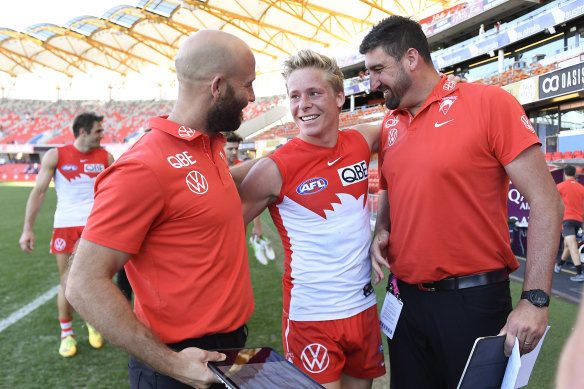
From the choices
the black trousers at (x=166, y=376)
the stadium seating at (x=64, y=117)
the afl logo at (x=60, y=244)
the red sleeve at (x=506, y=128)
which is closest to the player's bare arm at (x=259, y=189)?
the black trousers at (x=166, y=376)

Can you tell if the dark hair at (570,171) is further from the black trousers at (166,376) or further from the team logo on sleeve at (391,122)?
the black trousers at (166,376)

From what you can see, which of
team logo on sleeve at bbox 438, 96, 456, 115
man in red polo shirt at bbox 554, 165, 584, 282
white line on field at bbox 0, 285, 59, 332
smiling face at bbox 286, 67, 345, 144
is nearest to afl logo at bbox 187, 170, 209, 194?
smiling face at bbox 286, 67, 345, 144

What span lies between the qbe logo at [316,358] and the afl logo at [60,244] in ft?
11.2

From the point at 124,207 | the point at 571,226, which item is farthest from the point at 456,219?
the point at 571,226

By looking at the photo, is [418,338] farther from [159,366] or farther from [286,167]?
[159,366]

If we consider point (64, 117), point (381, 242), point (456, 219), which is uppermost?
point (64, 117)

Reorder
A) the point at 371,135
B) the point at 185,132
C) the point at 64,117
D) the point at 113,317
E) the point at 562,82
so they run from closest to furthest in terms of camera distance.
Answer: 1. the point at 113,317
2. the point at 185,132
3. the point at 371,135
4. the point at 562,82
5. the point at 64,117

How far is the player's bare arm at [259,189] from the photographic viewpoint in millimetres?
2188

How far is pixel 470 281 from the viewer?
1947mm

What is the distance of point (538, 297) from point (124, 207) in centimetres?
164

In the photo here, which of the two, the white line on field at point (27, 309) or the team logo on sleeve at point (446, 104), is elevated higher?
the team logo on sleeve at point (446, 104)

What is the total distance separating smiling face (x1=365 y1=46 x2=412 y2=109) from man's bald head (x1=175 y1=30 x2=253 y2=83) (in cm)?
91

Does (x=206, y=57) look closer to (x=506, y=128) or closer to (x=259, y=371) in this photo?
(x=259, y=371)

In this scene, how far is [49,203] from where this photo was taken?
17.4 meters
